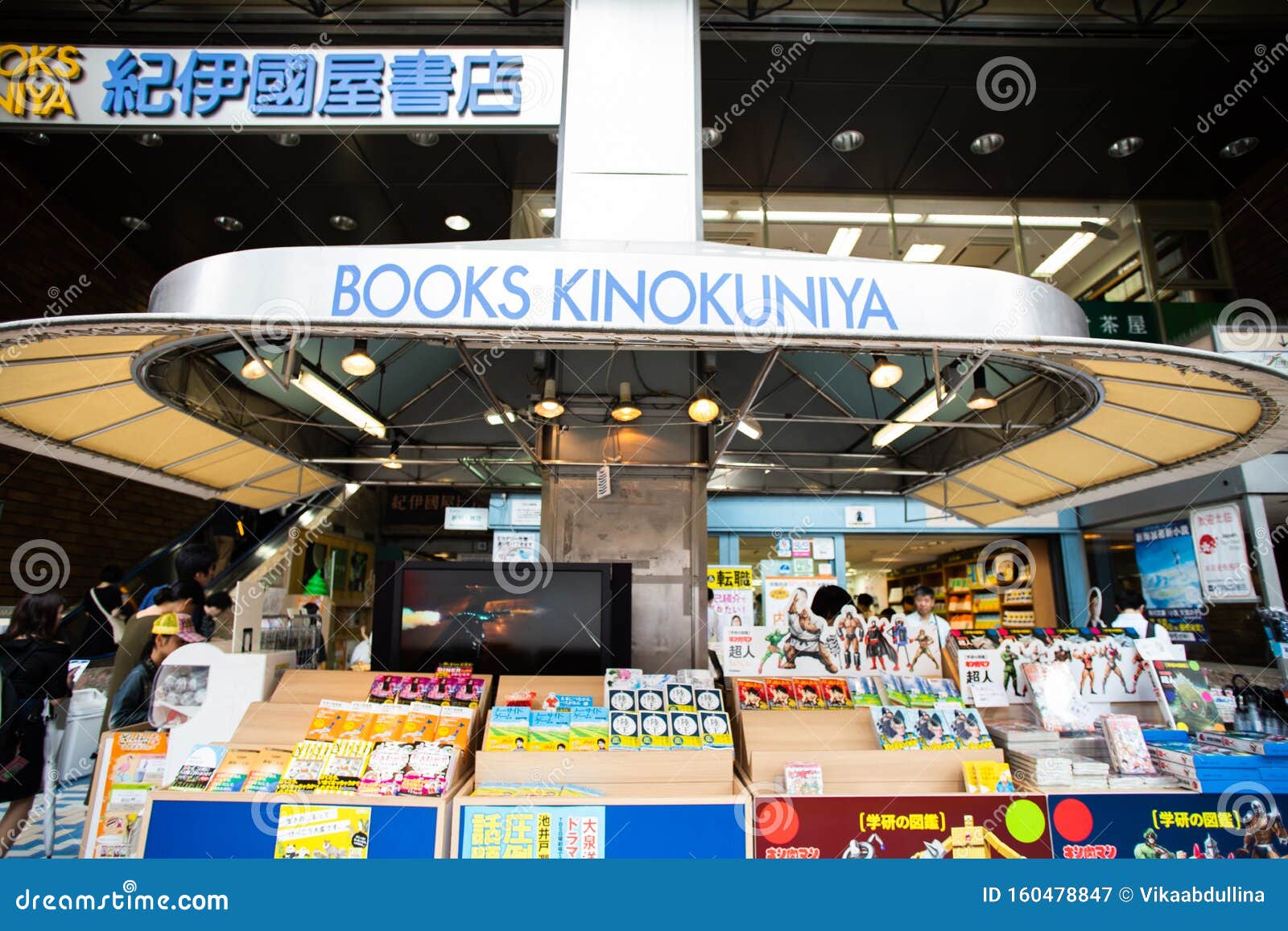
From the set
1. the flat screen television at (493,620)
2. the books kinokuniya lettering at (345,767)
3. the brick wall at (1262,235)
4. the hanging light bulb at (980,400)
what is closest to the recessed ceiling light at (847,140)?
the hanging light bulb at (980,400)

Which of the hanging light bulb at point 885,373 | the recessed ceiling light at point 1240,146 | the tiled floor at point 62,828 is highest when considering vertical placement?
the recessed ceiling light at point 1240,146

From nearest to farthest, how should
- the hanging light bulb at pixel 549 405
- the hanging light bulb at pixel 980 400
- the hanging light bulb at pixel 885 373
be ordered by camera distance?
the hanging light bulb at pixel 885 373
the hanging light bulb at pixel 980 400
the hanging light bulb at pixel 549 405

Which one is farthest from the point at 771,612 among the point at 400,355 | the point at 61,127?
the point at 61,127

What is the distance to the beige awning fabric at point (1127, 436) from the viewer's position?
3.00m

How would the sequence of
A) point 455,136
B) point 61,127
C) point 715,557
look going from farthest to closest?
point 715,557, point 455,136, point 61,127

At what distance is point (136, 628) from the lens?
4.30m

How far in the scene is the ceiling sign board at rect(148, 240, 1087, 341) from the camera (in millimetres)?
2475

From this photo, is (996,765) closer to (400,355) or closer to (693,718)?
(693,718)

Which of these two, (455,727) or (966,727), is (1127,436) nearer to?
(966,727)

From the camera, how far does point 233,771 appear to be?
9.65 ft

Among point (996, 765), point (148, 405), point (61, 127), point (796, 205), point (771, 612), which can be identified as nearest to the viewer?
point (996, 765)

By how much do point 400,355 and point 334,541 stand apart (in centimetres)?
651

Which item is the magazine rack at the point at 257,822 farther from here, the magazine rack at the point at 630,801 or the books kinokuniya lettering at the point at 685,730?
the books kinokuniya lettering at the point at 685,730

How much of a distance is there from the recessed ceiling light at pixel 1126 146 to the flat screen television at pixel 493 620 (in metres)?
7.77
